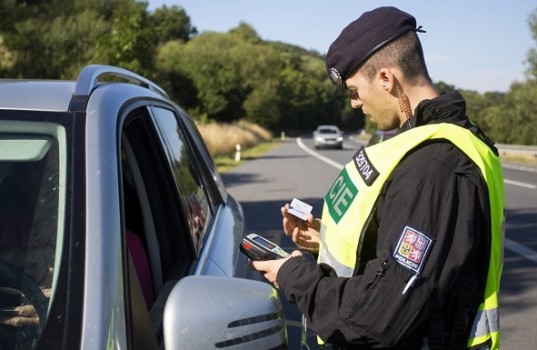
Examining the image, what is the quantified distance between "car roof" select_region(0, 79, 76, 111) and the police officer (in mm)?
735

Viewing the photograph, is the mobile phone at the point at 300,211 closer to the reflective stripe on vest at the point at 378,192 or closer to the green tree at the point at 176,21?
the reflective stripe on vest at the point at 378,192

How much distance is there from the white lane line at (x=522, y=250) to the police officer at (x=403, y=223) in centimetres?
634

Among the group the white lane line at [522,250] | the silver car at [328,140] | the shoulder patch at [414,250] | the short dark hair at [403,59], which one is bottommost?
the silver car at [328,140]

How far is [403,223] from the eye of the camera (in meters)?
1.67

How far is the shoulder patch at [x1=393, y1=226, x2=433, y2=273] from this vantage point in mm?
1639

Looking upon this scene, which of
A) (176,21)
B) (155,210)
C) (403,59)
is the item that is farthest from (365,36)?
(176,21)

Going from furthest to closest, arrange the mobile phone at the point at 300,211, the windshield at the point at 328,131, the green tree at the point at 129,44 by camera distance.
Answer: the windshield at the point at 328,131
the green tree at the point at 129,44
the mobile phone at the point at 300,211

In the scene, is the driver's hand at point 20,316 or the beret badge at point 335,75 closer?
the driver's hand at point 20,316

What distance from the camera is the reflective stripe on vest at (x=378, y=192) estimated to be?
176 centimetres

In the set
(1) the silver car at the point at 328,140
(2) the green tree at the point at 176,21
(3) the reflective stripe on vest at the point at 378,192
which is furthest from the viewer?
(2) the green tree at the point at 176,21

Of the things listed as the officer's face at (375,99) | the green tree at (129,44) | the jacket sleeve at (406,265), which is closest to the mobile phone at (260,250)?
the jacket sleeve at (406,265)

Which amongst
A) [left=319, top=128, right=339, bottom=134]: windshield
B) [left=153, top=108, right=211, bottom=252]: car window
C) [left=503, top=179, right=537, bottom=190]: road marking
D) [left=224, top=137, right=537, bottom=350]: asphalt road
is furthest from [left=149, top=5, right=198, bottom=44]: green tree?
[left=153, top=108, right=211, bottom=252]: car window

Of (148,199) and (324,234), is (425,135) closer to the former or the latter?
(324,234)

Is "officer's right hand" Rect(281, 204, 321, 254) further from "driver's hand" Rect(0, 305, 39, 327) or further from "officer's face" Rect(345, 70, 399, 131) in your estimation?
"driver's hand" Rect(0, 305, 39, 327)
